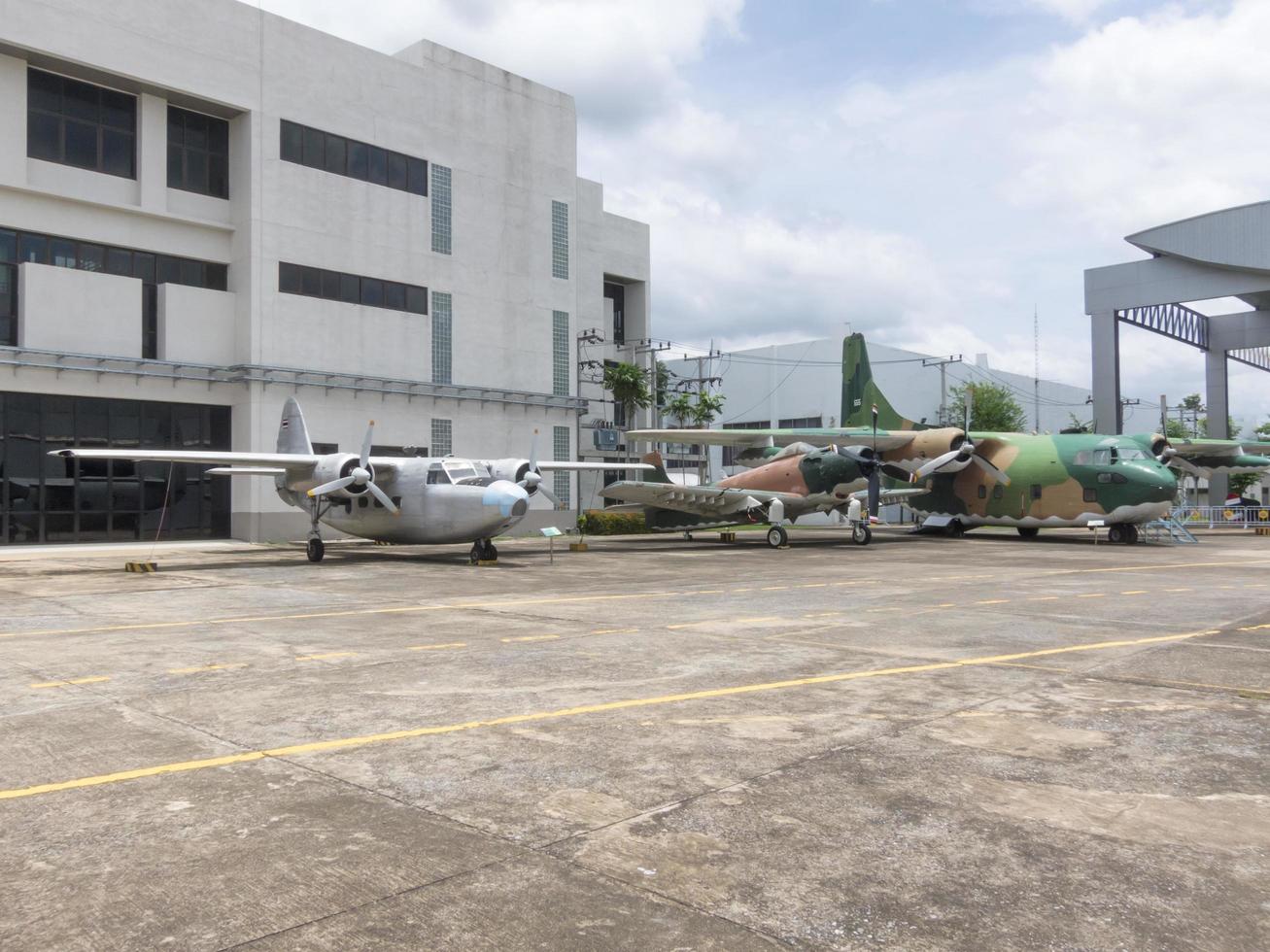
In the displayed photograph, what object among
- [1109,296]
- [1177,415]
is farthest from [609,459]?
[1177,415]

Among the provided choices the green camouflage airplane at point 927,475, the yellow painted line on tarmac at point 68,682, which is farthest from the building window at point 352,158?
the yellow painted line on tarmac at point 68,682

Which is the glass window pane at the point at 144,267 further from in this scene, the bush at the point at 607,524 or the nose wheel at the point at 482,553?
the bush at the point at 607,524

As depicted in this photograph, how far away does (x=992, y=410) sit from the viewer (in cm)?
7362

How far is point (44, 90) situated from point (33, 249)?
5.32 meters

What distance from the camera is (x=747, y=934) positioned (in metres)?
3.77

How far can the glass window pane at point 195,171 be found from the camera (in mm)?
34312

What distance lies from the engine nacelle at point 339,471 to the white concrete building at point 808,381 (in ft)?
137

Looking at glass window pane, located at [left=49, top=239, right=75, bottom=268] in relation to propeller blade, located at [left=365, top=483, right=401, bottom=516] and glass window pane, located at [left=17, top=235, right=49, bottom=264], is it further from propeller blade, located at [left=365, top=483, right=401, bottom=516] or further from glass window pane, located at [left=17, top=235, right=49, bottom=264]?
propeller blade, located at [left=365, top=483, right=401, bottom=516]

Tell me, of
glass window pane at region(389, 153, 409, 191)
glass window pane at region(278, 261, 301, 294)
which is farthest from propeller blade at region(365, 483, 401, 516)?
glass window pane at region(389, 153, 409, 191)

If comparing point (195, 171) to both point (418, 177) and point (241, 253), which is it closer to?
point (241, 253)

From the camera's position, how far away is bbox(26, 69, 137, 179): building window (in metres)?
30.6

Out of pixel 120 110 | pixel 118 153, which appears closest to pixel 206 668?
pixel 118 153

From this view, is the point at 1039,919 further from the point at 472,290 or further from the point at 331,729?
the point at 472,290

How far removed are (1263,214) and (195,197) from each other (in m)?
49.6
